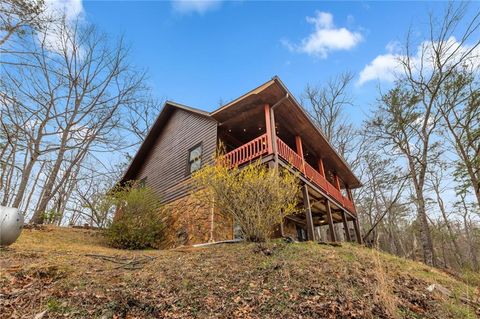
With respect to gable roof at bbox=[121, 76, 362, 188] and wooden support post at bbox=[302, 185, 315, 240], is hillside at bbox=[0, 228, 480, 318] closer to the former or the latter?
wooden support post at bbox=[302, 185, 315, 240]

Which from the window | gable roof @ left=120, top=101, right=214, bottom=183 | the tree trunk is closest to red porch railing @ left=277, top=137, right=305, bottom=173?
the window

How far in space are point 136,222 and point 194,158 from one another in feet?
12.3

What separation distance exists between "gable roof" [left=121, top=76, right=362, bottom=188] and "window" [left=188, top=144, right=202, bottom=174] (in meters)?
1.64

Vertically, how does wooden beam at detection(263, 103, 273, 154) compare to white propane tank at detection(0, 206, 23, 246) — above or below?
above

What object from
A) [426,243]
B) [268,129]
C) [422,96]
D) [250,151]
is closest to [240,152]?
[250,151]

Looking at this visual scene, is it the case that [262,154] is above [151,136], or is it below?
below

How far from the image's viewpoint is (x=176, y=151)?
43.1 ft

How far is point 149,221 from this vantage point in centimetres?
1020

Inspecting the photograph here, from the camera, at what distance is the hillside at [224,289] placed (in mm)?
3248

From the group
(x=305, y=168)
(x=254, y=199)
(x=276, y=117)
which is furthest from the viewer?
(x=276, y=117)

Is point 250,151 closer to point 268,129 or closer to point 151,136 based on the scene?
point 268,129

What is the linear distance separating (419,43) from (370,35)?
4017 mm

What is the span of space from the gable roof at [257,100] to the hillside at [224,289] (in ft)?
19.2

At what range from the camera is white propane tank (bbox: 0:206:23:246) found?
562 centimetres
